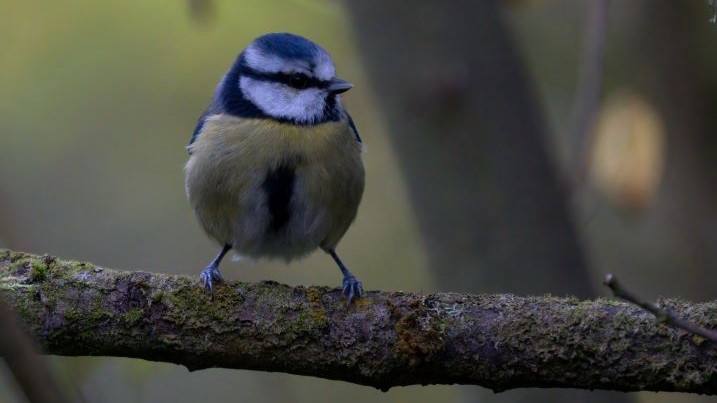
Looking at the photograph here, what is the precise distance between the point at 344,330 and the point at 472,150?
65.9 inches

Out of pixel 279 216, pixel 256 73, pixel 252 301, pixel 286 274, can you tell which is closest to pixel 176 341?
pixel 252 301

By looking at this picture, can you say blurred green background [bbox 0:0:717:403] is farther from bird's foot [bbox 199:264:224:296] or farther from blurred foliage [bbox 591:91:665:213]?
bird's foot [bbox 199:264:224:296]

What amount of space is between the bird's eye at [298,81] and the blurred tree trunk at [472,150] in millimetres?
717

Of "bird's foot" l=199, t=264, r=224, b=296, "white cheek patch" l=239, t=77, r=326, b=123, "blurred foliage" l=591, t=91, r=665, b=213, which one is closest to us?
"bird's foot" l=199, t=264, r=224, b=296

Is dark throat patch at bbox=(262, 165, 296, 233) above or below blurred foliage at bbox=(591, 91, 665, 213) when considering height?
below

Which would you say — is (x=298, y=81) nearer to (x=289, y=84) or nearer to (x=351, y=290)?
(x=289, y=84)

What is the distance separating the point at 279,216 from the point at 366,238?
3.06m

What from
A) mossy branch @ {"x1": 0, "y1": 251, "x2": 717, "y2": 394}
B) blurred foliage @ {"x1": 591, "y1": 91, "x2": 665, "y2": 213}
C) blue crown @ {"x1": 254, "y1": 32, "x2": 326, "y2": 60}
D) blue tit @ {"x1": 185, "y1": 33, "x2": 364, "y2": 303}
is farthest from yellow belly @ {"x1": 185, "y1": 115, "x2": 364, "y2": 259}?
blurred foliage @ {"x1": 591, "y1": 91, "x2": 665, "y2": 213}

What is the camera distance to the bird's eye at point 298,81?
10.5ft

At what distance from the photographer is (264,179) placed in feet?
9.52

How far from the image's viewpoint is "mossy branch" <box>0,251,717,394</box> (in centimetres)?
215

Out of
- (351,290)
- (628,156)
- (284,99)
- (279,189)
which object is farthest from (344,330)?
(628,156)

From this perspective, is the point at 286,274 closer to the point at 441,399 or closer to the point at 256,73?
the point at 441,399

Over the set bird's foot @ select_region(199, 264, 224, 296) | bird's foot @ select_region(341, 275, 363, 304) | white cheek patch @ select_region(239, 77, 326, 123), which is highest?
white cheek patch @ select_region(239, 77, 326, 123)
